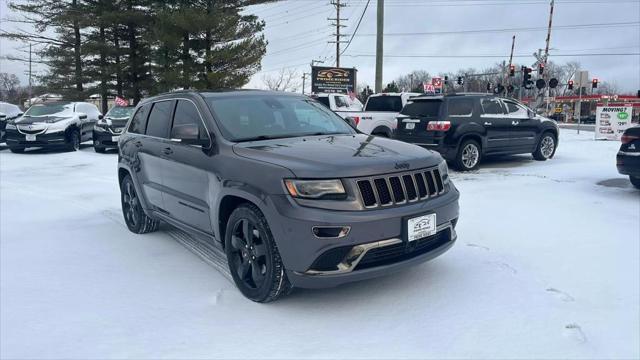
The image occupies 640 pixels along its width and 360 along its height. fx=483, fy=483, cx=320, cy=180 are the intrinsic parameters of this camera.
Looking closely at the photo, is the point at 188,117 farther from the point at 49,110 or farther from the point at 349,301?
the point at 49,110

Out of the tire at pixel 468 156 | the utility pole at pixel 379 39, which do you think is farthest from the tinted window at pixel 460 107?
the utility pole at pixel 379 39

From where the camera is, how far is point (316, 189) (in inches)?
129

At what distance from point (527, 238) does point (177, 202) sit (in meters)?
3.65

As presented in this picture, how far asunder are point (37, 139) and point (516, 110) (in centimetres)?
1374

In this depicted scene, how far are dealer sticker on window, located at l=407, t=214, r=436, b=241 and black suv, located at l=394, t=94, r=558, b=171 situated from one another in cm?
688

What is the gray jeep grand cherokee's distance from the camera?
3.25 m

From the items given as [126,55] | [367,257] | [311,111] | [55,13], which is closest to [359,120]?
[311,111]

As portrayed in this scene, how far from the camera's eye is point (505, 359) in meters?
2.85

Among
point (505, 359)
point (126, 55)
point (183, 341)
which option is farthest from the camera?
point (126, 55)

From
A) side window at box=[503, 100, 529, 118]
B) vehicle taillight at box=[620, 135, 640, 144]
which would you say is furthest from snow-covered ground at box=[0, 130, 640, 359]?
side window at box=[503, 100, 529, 118]

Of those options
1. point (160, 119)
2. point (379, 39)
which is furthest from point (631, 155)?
point (379, 39)

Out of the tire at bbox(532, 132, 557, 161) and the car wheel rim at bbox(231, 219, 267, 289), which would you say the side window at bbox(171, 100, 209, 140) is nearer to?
the car wheel rim at bbox(231, 219, 267, 289)

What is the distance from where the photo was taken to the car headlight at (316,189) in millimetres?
3266

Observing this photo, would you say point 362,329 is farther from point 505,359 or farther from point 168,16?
point 168,16
